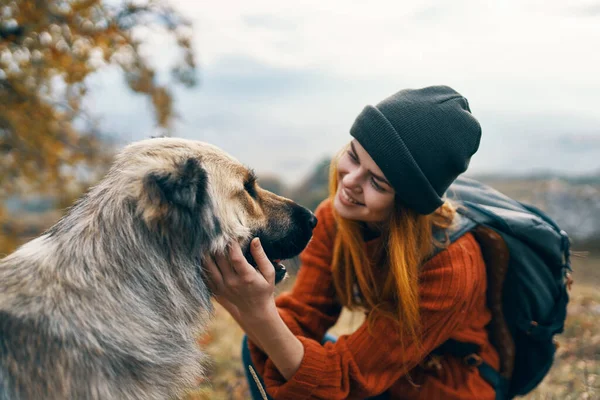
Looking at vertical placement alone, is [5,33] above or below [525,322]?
above

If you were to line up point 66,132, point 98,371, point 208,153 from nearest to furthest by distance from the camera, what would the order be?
point 98,371 < point 208,153 < point 66,132

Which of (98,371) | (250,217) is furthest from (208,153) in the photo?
(98,371)

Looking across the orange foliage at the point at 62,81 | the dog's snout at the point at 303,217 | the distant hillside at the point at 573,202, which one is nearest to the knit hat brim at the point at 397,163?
the dog's snout at the point at 303,217

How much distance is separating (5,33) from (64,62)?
1.89 feet

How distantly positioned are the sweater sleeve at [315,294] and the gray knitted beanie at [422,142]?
0.68m

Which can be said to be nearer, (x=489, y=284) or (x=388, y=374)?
(x=388, y=374)

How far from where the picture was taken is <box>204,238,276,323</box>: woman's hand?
74.0 inches

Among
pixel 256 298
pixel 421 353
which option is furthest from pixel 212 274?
pixel 421 353

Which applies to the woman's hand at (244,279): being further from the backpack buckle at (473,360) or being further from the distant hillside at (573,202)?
the distant hillside at (573,202)

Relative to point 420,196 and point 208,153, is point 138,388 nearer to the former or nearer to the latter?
point 208,153

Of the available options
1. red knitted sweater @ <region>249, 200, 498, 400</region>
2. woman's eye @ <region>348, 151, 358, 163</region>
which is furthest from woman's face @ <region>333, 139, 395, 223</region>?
red knitted sweater @ <region>249, 200, 498, 400</region>

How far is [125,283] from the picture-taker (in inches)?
66.6

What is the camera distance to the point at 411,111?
81.7 inches

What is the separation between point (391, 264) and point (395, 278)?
70mm
